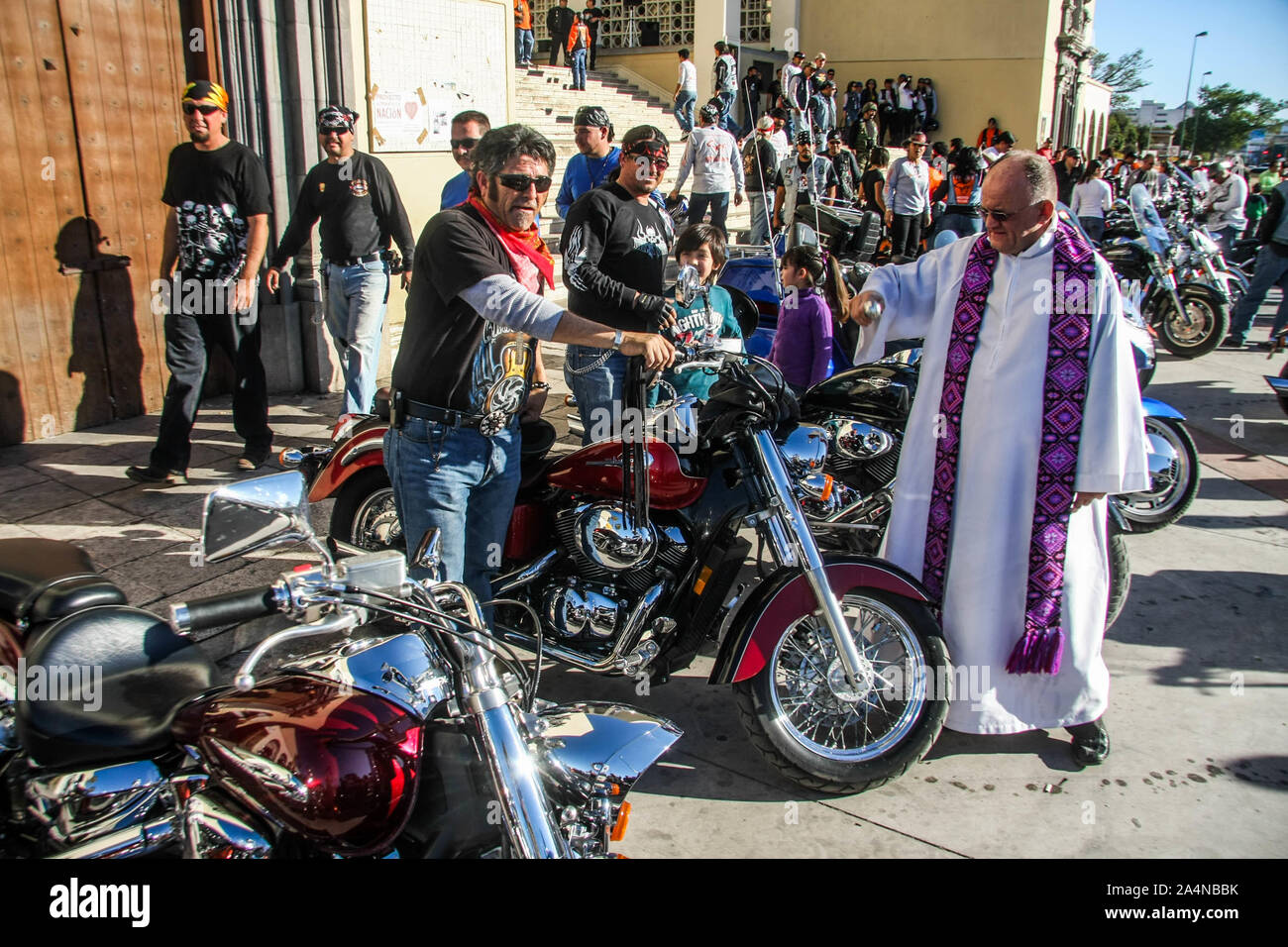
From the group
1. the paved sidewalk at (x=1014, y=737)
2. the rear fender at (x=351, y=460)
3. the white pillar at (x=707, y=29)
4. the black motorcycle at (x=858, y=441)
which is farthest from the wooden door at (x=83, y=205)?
the white pillar at (x=707, y=29)

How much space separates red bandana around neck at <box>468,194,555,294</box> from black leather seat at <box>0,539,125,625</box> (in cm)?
138

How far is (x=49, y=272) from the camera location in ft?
18.5

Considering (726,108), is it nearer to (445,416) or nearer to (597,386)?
(597,386)

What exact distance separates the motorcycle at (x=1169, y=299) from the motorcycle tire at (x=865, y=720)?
24.6 ft

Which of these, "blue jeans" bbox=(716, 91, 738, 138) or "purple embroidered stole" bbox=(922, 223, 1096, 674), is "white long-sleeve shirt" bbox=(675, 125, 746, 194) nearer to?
"blue jeans" bbox=(716, 91, 738, 138)

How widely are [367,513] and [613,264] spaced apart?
1.48 meters

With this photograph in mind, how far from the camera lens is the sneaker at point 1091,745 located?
10.9 feet

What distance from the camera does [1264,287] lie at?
9859 mm

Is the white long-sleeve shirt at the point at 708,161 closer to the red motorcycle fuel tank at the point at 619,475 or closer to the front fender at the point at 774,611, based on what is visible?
the red motorcycle fuel tank at the point at 619,475

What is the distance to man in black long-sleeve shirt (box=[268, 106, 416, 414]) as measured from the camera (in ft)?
18.4

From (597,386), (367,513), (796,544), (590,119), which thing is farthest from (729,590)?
(590,119)

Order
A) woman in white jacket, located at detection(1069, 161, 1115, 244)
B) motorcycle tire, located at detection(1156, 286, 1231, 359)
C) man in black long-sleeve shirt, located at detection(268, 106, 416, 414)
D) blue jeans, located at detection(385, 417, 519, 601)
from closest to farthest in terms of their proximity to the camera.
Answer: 1. blue jeans, located at detection(385, 417, 519, 601)
2. man in black long-sleeve shirt, located at detection(268, 106, 416, 414)
3. motorcycle tire, located at detection(1156, 286, 1231, 359)
4. woman in white jacket, located at detection(1069, 161, 1115, 244)

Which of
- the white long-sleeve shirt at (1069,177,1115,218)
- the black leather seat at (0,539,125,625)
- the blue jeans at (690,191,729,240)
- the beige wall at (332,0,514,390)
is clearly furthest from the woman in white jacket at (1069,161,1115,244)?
the black leather seat at (0,539,125,625)
